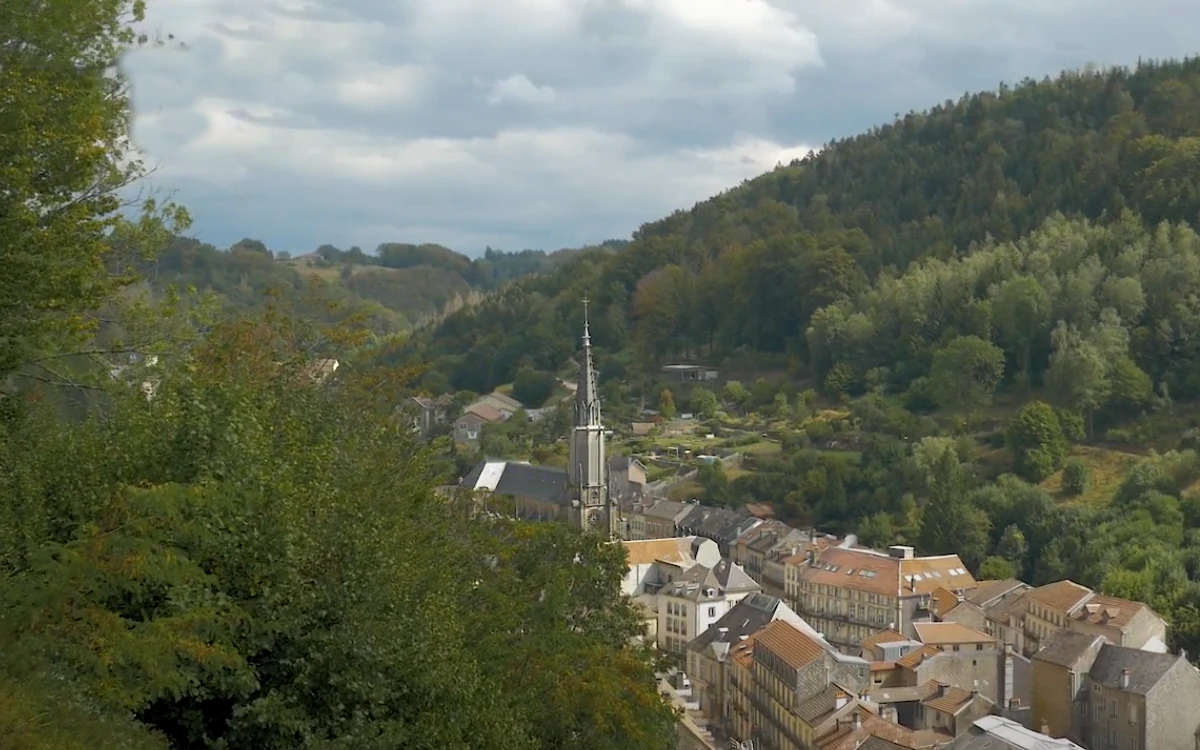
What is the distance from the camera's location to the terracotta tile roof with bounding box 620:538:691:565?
43.6 meters

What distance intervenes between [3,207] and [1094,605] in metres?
29.3

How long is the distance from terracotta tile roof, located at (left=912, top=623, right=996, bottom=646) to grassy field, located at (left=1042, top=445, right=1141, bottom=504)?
1296 centimetres

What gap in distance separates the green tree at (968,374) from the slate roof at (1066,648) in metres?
25.9

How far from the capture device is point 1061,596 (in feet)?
115

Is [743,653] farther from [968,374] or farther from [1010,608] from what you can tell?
[968,374]

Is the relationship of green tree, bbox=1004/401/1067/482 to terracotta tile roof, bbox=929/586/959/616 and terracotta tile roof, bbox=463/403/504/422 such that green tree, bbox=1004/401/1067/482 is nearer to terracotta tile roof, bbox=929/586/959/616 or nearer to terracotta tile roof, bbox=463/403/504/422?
terracotta tile roof, bbox=929/586/959/616

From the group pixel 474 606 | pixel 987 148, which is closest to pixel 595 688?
pixel 474 606

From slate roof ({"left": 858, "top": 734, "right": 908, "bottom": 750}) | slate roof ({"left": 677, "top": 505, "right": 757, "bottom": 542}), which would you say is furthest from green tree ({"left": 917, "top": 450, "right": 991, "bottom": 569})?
slate roof ({"left": 858, "top": 734, "right": 908, "bottom": 750})

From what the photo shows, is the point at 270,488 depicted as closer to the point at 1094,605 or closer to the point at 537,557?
the point at 537,557

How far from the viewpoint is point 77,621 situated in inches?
347

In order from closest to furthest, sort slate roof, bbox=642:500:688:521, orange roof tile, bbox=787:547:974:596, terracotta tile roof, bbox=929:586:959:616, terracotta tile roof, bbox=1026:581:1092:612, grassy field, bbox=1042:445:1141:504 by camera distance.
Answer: terracotta tile roof, bbox=1026:581:1092:612
terracotta tile roof, bbox=929:586:959:616
orange roof tile, bbox=787:547:974:596
grassy field, bbox=1042:445:1141:504
slate roof, bbox=642:500:688:521

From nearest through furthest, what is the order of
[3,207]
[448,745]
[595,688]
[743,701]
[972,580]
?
[448,745] < [3,207] < [595,688] < [743,701] < [972,580]

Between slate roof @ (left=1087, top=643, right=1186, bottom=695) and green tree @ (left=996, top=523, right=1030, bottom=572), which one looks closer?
Result: slate roof @ (left=1087, top=643, right=1186, bottom=695)

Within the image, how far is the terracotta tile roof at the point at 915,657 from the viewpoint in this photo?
3056 cm
